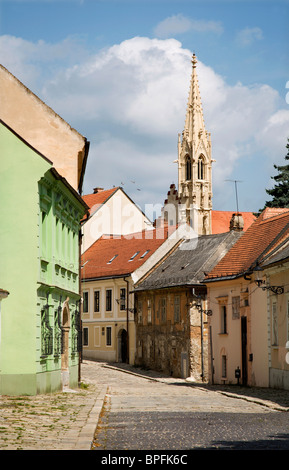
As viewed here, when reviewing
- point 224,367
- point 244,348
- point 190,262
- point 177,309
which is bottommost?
point 224,367

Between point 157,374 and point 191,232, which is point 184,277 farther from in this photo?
point 191,232

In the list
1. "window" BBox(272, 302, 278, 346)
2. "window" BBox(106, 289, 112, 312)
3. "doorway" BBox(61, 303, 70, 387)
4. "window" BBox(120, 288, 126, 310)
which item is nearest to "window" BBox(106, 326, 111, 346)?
"window" BBox(106, 289, 112, 312)

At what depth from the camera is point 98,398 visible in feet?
77.3

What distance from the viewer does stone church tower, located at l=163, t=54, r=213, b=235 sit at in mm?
111250

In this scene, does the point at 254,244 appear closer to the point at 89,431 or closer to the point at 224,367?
the point at 224,367

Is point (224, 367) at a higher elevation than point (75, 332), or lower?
lower

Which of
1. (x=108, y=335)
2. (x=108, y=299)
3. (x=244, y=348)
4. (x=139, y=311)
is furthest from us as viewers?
(x=108, y=299)

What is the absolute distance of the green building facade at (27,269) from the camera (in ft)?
75.9

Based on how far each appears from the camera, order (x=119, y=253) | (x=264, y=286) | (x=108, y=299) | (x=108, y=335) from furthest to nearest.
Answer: (x=119, y=253), (x=108, y=299), (x=108, y=335), (x=264, y=286)

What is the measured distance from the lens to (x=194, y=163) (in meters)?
112

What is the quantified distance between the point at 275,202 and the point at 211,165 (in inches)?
2248

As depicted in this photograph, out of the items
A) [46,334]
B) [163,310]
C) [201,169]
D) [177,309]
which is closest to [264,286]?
[46,334]

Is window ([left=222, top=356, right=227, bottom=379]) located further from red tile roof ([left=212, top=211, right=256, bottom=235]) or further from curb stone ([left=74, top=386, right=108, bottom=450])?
red tile roof ([left=212, top=211, right=256, bottom=235])

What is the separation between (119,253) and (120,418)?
1792 inches
